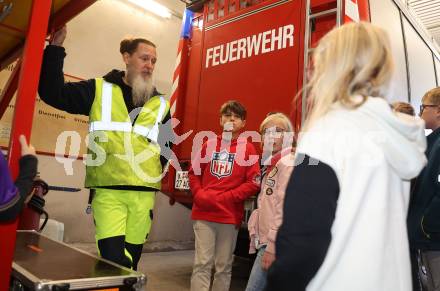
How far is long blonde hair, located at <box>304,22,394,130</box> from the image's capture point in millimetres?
992

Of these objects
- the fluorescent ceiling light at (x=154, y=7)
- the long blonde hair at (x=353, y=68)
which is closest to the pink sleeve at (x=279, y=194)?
the long blonde hair at (x=353, y=68)

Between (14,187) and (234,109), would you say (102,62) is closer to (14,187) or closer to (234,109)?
(234,109)

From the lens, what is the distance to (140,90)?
204 cm

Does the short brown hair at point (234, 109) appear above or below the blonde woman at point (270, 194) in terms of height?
above

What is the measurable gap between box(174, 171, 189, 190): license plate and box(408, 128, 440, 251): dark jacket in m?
1.65

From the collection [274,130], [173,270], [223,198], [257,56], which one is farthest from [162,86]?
[274,130]

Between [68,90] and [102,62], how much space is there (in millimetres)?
3213

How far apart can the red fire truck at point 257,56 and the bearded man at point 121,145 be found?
1015 mm

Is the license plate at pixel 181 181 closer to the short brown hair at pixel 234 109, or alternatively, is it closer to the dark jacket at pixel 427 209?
the short brown hair at pixel 234 109

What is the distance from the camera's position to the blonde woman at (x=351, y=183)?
89 cm

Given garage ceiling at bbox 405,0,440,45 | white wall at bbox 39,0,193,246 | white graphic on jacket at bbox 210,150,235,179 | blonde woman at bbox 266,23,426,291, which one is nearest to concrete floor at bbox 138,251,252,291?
white wall at bbox 39,0,193,246

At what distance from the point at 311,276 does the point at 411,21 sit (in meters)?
3.48

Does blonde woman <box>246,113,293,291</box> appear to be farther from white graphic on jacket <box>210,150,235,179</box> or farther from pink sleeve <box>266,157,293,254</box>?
white graphic on jacket <box>210,150,235,179</box>

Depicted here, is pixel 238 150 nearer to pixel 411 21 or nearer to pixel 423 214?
pixel 423 214
